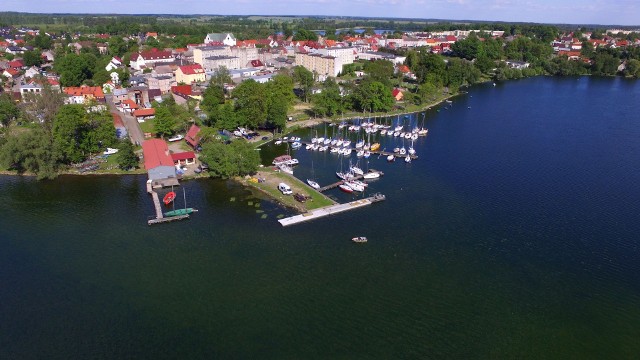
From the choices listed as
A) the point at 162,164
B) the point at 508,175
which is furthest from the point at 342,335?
the point at 508,175

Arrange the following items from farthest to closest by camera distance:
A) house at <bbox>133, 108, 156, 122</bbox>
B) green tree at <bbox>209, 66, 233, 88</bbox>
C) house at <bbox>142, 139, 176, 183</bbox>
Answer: green tree at <bbox>209, 66, 233, 88</bbox> < house at <bbox>133, 108, 156, 122</bbox> < house at <bbox>142, 139, 176, 183</bbox>

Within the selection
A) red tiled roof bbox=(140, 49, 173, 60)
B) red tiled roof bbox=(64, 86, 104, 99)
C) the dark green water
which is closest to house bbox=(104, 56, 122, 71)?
red tiled roof bbox=(140, 49, 173, 60)

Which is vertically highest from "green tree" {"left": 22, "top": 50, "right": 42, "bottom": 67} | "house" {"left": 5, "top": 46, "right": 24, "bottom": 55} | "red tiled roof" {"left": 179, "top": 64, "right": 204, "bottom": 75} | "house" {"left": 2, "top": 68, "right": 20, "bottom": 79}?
"house" {"left": 5, "top": 46, "right": 24, "bottom": 55}

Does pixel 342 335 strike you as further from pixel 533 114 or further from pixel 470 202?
pixel 533 114

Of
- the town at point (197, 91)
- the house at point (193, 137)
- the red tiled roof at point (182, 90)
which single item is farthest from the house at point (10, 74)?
the house at point (193, 137)

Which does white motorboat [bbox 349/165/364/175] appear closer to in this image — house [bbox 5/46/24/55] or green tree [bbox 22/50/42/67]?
green tree [bbox 22/50/42/67]

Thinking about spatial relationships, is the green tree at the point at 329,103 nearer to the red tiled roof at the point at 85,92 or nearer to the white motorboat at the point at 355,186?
the white motorboat at the point at 355,186
